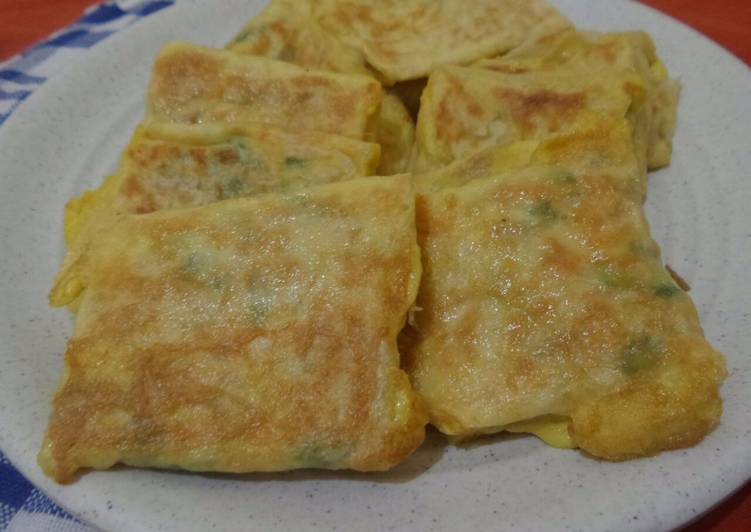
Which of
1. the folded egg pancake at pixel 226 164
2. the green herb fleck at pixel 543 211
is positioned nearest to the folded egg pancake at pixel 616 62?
the green herb fleck at pixel 543 211

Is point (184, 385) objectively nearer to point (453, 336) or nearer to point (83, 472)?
point (83, 472)

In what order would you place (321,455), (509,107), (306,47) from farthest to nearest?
1. (306,47)
2. (509,107)
3. (321,455)

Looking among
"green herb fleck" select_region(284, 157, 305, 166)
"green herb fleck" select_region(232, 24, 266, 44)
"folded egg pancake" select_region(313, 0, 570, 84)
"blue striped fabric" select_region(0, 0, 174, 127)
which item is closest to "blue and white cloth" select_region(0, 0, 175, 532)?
"blue striped fabric" select_region(0, 0, 174, 127)

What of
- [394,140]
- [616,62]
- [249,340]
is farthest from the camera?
[394,140]

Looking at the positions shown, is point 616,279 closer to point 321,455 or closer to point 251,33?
point 321,455

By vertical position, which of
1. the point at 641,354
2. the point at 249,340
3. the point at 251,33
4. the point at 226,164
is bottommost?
the point at 641,354

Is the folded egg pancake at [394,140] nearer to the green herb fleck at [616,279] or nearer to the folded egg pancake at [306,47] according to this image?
the folded egg pancake at [306,47]

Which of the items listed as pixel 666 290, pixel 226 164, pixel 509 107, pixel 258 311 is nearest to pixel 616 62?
pixel 509 107

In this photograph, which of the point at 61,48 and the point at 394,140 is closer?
the point at 394,140
